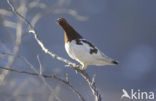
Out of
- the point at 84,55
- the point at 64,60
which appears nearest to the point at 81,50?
the point at 84,55

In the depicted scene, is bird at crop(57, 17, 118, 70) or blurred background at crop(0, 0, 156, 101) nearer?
bird at crop(57, 17, 118, 70)

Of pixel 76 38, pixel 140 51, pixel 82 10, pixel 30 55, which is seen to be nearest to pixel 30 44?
pixel 30 55

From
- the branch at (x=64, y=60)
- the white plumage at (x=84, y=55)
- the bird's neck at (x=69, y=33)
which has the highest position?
the bird's neck at (x=69, y=33)

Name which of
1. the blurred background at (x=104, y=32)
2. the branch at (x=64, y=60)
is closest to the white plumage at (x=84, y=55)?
the branch at (x=64, y=60)

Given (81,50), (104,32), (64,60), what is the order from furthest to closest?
1. (104,32)
2. (81,50)
3. (64,60)

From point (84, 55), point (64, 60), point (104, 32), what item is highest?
point (104, 32)

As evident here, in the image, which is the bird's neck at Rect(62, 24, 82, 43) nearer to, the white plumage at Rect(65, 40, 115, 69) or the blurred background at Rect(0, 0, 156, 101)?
the white plumage at Rect(65, 40, 115, 69)

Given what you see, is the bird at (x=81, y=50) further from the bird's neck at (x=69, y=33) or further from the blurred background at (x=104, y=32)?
the blurred background at (x=104, y=32)

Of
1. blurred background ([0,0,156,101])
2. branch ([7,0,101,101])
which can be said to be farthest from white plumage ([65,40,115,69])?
blurred background ([0,0,156,101])

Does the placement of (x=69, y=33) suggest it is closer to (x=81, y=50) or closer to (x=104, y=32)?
(x=81, y=50)

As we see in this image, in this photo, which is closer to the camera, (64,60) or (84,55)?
(64,60)

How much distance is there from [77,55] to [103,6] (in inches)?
352

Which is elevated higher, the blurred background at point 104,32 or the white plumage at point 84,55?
the blurred background at point 104,32

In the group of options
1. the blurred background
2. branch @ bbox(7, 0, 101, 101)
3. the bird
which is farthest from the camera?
the blurred background
